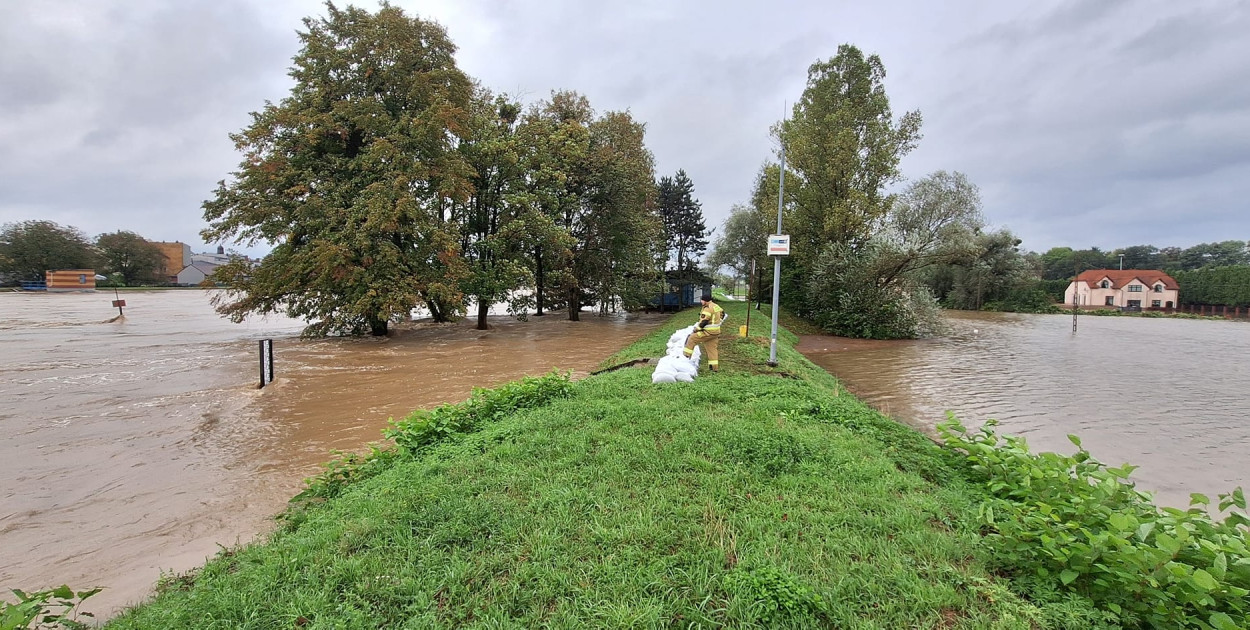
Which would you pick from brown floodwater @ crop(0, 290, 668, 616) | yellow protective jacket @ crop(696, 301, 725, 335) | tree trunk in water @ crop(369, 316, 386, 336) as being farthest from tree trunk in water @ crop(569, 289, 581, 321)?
yellow protective jacket @ crop(696, 301, 725, 335)

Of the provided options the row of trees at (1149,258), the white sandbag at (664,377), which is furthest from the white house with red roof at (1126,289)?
the white sandbag at (664,377)

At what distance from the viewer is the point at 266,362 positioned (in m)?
9.59

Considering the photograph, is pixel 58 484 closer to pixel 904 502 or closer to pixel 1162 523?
pixel 904 502

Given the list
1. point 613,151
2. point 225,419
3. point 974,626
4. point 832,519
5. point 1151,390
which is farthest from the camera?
point 613,151

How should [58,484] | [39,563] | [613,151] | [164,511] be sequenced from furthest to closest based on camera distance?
1. [613,151]
2. [58,484]
3. [164,511]
4. [39,563]

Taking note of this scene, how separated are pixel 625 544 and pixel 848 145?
2268 centimetres

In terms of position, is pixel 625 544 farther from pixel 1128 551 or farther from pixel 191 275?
pixel 191 275

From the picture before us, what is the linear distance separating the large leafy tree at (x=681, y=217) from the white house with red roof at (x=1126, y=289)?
40.2 meters

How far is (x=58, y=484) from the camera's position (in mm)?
5090

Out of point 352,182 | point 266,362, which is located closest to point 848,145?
point 352,182

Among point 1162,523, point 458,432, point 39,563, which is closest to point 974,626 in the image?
point 1162,523

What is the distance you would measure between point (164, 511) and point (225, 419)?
355cm

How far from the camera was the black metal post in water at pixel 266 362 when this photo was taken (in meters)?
9.41

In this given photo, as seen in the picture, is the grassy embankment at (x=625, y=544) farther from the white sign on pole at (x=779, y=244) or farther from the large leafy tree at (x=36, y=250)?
the large leafy tree at (x=36, y=250)
